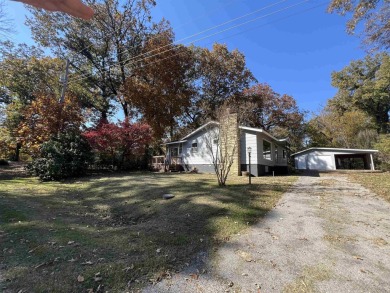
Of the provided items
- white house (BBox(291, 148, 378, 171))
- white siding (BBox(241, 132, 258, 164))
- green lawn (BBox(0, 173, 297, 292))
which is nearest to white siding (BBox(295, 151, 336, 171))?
white house (BBox(291, 148, 378, 171))

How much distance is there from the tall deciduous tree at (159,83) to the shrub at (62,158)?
7.42 metres

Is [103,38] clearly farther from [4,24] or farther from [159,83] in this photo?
[4,24]

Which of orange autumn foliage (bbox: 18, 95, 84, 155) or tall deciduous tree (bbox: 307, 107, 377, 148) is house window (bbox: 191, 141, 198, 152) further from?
tall deciduous tree (bbox: 307, 107, 377, 148)

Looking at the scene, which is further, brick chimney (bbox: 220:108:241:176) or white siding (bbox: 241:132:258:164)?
white siding (bbox: 241:132:258:164)

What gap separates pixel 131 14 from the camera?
69.2 feet

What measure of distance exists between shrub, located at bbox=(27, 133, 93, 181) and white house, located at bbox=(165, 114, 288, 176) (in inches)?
307

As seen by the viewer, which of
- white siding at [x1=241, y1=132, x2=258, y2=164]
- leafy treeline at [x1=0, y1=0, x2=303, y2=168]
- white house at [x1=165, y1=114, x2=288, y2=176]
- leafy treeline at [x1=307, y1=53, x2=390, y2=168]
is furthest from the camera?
leafy treeline at [x1=307, y1=53, x2=390, y2=168]

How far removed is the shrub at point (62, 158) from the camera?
1250 centimetres

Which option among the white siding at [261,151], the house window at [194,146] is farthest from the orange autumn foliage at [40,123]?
the white siding at [261,151]

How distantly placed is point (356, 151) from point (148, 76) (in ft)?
70.8

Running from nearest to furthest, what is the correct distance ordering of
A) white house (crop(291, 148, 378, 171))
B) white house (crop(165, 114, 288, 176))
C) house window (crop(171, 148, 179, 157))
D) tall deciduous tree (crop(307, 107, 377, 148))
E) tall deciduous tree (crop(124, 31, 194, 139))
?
white house (crop(165, 114, 288, 176)), tall deciduous tree (crop(124, 31, 194, 139)), house window (crop(171, 148, 179, 157)), white house (crop(291, 148, 378, 171)), tall deciduous tree (crop(307, 107, 377, 148))

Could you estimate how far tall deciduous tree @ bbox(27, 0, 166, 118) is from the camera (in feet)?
65.3

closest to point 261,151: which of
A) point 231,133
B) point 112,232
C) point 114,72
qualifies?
point 231,133

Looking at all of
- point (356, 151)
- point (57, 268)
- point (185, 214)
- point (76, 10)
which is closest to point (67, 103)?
point (185, 214)
